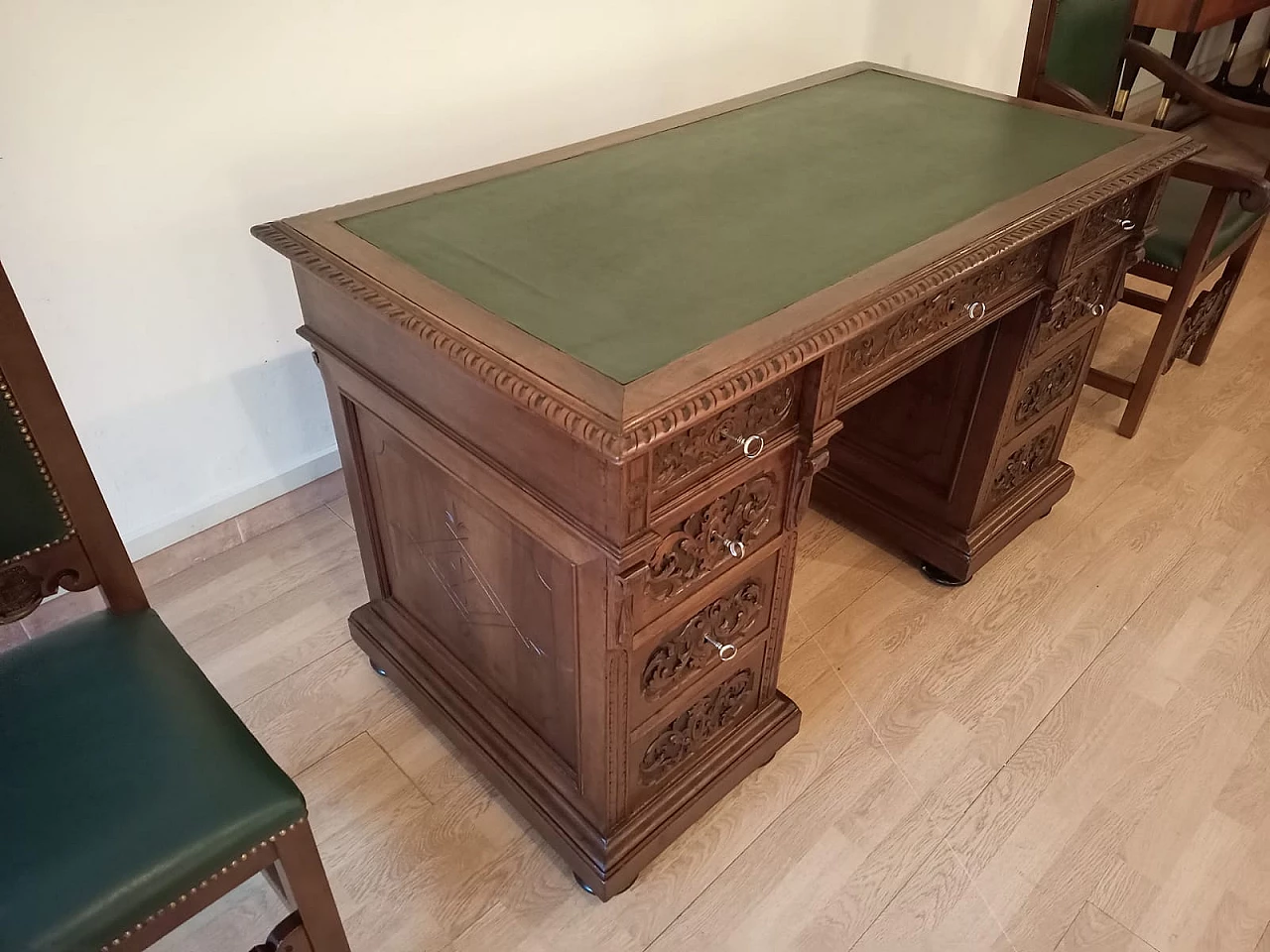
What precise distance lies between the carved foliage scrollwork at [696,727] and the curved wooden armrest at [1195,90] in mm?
1728

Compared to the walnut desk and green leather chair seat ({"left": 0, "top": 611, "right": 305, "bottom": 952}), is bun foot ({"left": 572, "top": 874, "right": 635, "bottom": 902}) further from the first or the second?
green leather chair seat ({"left": 0, "top": 611, "right": 305, "bottom": 952})

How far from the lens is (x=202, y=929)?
1.20 m

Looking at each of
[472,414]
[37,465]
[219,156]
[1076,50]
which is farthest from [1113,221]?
[37,465]

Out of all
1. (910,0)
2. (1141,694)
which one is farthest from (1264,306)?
(1141,694)

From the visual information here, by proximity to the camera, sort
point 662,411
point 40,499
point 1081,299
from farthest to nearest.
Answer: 1. point 1081,299
2. point 40,499
3. point 662,411

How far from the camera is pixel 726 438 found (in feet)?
3.18

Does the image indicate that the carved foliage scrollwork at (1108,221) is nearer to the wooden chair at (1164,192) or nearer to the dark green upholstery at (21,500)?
the wooden chair at (1164,192)

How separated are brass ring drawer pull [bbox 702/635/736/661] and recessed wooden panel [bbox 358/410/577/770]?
0.18 metres

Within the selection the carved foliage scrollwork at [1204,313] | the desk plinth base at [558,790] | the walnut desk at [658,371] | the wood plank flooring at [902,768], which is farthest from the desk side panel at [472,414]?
the carved foliage scrollwork at [1204,313]

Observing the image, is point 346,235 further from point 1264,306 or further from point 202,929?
point 1264,306

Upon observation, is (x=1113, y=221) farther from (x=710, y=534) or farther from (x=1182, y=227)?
(x=710, y=534)

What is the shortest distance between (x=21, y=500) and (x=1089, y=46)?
6.89ft

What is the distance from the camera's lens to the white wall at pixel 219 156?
1280mm

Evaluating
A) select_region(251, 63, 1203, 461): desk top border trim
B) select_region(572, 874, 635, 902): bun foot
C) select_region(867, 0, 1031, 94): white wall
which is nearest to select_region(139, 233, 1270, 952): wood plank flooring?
select_region(572, 874, 635, 902): bun foot
